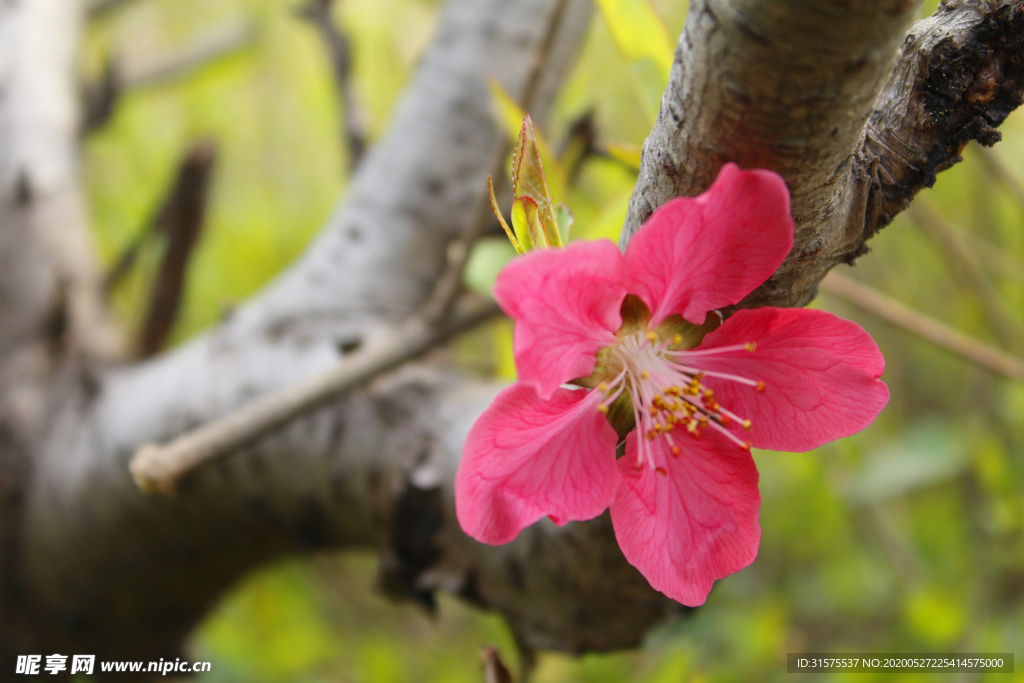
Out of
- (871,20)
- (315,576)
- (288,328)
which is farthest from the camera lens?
(315,576)

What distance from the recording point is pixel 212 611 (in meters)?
0.85

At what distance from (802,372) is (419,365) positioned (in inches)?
17.3

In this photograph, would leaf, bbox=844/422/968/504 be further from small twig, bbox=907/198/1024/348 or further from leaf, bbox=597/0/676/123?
leaf, bbox=597/0/676/123

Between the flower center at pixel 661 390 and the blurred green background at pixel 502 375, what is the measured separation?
42cm

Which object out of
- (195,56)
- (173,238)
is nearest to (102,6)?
(195,56)

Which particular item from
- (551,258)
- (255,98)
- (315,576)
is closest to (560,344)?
(551,258)

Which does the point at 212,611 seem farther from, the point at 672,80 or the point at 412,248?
the point at 672,80

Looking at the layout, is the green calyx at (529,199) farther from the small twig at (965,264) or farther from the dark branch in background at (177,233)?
the dark branch in background at (177,233)

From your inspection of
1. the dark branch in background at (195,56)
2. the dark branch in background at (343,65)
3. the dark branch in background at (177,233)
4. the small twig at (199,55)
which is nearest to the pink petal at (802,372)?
the dark branch in background at (343,65)

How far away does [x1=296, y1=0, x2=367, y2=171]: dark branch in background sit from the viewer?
75 centimetres

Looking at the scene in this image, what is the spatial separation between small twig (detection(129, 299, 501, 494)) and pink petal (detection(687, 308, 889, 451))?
1.06ft

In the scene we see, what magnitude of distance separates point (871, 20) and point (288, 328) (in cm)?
62

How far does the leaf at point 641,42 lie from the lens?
337 millimetres

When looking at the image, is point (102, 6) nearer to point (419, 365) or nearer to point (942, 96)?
point (419, 365)
